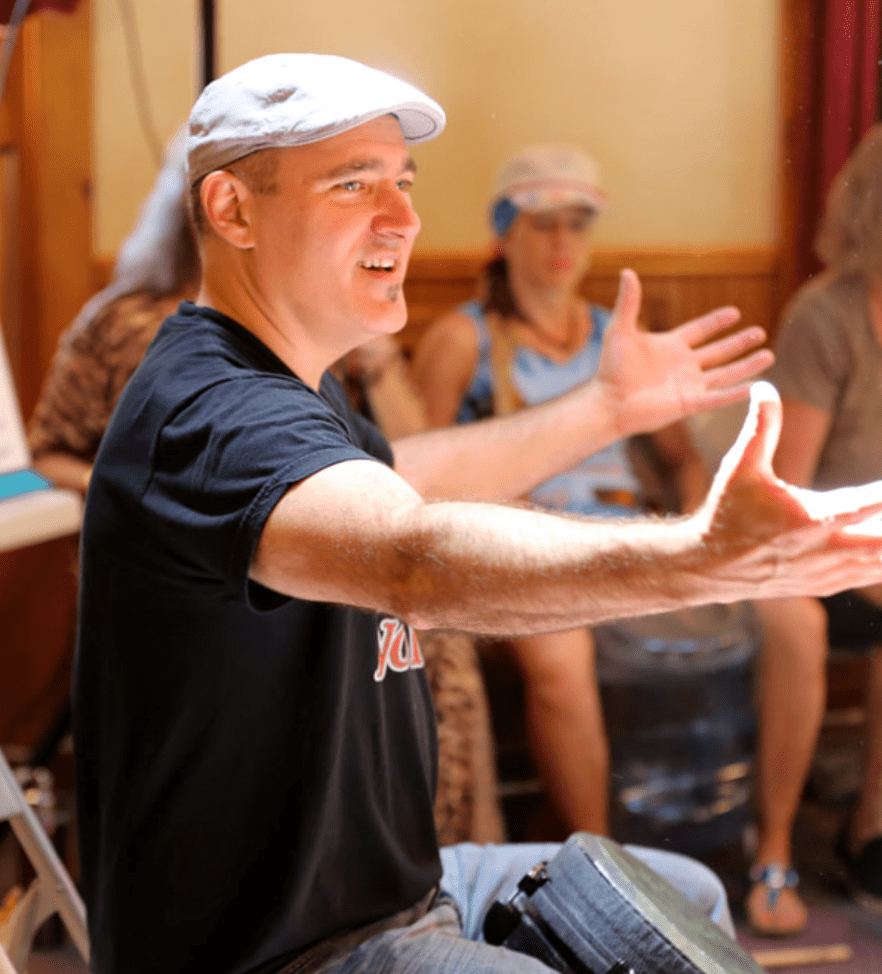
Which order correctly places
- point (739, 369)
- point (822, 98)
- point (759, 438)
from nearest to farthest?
point (759, 438)
point (739, 369)
point (822, 98)

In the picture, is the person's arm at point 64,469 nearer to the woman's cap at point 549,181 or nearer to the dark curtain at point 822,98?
the woman's cap at point 549,181

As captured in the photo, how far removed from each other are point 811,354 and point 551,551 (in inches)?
34.3

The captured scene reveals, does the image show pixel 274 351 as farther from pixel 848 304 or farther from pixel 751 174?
pixel 751 174

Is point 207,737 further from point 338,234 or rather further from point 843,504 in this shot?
point 843,504

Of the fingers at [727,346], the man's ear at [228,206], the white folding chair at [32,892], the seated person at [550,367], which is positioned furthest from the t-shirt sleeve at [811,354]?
the white folding chair at [32,892]

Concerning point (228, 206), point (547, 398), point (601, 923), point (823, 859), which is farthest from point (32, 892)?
point (823, 859)

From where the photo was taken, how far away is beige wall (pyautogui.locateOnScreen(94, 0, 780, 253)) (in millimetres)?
1500

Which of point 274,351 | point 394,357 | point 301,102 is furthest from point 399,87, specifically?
point 394,357

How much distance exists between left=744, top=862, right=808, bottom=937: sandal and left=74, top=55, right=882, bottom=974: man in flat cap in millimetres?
878

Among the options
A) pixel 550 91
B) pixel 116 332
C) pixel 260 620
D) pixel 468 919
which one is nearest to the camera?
pixel 260 620

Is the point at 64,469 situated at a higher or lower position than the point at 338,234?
lower

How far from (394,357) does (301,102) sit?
913 millimetres

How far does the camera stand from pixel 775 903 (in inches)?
66.4

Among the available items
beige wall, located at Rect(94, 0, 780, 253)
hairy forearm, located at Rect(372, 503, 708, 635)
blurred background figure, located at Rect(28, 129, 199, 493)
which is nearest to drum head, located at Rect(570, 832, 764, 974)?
hairy forearm, located at Rect(372, 503, 708, 635)
